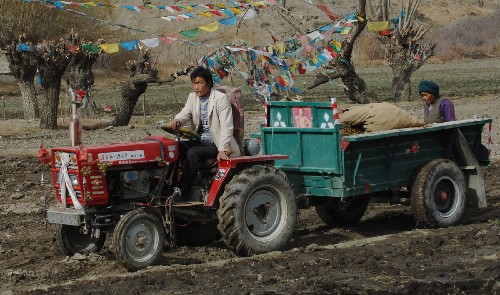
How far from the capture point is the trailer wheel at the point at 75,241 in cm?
957

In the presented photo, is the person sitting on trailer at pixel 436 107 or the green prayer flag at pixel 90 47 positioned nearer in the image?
the person sitting on trailer at pixel 436 107

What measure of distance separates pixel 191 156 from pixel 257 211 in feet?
3.00

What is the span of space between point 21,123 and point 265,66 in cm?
841

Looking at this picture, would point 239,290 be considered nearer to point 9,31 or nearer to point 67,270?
point 67,270

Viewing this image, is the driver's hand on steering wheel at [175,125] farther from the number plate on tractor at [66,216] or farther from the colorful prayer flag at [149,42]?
the colorful prayer flag at [149,42]

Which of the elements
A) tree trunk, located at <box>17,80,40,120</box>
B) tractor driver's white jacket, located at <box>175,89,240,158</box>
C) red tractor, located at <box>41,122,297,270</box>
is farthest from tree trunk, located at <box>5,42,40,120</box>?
red tractor, located at <box>41,122,297,270</box>

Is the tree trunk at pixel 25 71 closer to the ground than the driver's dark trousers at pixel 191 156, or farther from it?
farther from it

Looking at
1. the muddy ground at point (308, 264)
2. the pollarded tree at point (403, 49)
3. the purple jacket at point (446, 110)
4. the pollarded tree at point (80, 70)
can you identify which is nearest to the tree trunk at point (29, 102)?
the pollarded tree at point (80, 70)

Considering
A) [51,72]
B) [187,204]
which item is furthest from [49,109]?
[187,204]

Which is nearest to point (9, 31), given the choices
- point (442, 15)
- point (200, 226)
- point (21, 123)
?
point (21, 123)

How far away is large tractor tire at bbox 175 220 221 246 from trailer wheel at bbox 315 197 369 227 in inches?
62.1

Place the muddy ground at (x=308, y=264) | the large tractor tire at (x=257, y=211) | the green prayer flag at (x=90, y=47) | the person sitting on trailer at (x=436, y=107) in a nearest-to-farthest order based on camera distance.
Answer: the muddy ground at (x=308, y=264), the large tractor tire at (x=257, y=211), the person sitting on trailer at (x=436, y=107), the green prayer flag at (x=90, y=47)

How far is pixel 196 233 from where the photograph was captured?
33.9ft

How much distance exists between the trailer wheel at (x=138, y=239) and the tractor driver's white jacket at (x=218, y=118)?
1.02m
